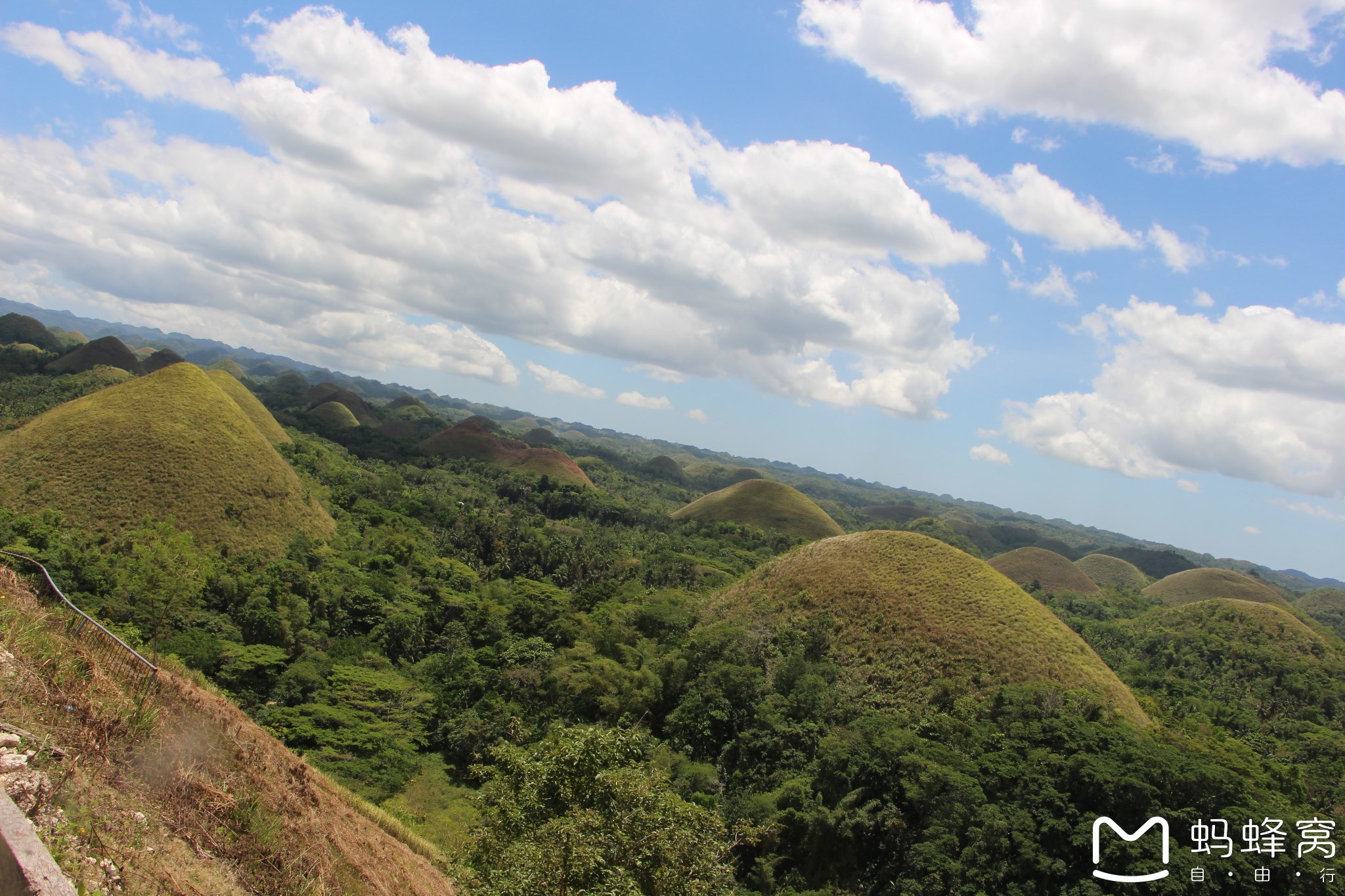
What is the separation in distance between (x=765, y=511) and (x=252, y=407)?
187 feet

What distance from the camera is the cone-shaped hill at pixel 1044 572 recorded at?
278ft

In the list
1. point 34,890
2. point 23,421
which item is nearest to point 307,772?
point 34,890

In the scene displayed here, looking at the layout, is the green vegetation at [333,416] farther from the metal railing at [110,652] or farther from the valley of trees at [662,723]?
the metal railing at [110,652]

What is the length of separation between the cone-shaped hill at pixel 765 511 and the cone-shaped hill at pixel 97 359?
67711mm

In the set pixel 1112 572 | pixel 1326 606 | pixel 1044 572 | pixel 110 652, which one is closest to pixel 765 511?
pixel 1044 572

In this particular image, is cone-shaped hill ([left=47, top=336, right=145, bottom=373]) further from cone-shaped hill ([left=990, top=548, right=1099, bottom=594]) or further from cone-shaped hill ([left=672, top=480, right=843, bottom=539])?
cone-shaped hill ([left=990, top=548, right=1099, bottom=594])

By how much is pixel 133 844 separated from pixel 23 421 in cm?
5548

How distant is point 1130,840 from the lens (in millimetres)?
16438

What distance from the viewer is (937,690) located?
25781mm

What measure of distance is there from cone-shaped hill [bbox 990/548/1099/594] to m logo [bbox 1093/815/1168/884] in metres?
70.2

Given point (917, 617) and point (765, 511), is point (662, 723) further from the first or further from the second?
point (765, 511)

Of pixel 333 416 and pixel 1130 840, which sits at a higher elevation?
pixel 333 416

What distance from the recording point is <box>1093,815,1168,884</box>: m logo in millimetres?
15430

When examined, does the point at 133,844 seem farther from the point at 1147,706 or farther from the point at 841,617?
the point at 1147,706
